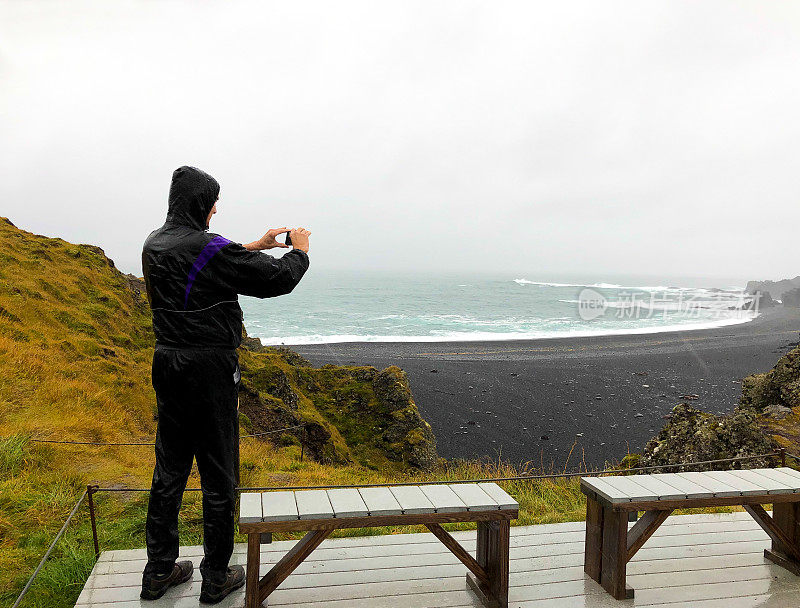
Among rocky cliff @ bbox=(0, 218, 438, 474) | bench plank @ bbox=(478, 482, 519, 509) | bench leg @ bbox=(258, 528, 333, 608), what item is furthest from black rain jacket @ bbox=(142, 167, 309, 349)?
rocky cliff @ bbox=(0, 218, 438, 474)

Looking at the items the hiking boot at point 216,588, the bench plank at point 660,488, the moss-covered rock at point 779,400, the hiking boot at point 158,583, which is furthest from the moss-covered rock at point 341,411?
the bench plank at point 660,488

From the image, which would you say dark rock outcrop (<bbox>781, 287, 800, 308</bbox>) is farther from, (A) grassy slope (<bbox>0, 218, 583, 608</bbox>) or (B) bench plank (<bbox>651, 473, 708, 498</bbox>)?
(B) bench plank (<bbox>651, 473, 708, 498</bbox>)

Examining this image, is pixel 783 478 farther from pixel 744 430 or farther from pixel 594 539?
pixel 744 430

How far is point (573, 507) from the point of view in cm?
546

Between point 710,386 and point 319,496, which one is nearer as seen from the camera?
point 319,496

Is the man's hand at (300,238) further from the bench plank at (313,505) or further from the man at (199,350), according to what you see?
the bench plank at (313,505)

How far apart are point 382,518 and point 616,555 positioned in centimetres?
152

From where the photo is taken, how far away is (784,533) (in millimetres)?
3898

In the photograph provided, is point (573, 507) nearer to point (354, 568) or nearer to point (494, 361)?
point (354, 568)

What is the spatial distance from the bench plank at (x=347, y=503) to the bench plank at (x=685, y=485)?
2058 mm

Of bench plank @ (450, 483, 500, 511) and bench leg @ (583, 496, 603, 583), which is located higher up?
bench plank @ (450, 483, 500, 511)

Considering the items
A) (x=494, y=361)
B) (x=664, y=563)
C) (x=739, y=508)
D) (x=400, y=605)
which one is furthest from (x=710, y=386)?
(x=400, y=605)

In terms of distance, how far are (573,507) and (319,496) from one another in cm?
313

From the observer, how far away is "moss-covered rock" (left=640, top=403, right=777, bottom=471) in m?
6.45
